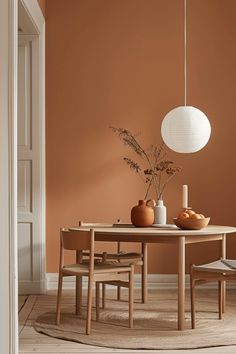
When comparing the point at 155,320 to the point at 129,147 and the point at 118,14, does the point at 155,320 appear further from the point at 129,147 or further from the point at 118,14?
the point at 118,14

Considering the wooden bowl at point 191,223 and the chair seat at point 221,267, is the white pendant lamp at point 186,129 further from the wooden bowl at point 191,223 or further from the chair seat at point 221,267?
the chair seat at point 221,267

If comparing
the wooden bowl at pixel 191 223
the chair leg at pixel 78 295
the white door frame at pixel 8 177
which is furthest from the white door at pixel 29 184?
the white door frame at pixel 8 177

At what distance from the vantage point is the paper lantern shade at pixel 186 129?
5848mm

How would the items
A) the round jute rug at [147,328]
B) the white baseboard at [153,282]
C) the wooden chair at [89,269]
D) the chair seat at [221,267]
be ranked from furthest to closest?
1. the white baseboard at [153,282]
2. the chair seat at [221,267]
3. the wooden chair at [89,269]
4. the round jute rug at [147,328]

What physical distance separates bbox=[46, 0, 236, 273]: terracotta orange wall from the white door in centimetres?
28

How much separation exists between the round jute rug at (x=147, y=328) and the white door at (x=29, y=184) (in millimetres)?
811

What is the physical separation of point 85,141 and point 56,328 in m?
2.30

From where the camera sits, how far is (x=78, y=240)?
16.5 feet

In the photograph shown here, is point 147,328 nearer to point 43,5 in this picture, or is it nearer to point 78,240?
point 78,240

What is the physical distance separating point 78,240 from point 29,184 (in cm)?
176

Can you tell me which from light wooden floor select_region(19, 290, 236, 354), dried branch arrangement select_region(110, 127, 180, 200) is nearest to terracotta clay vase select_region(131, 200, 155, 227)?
light wooden floor select_region(19, 290, 236, 354)

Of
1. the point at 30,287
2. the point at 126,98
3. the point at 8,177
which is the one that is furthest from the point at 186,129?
the point at 8,177

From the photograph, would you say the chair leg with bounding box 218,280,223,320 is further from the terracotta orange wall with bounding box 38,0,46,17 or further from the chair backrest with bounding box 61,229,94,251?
the terracotta orange wall with bounding box 38,0,46,17

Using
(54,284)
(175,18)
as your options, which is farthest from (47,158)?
(175,18)
